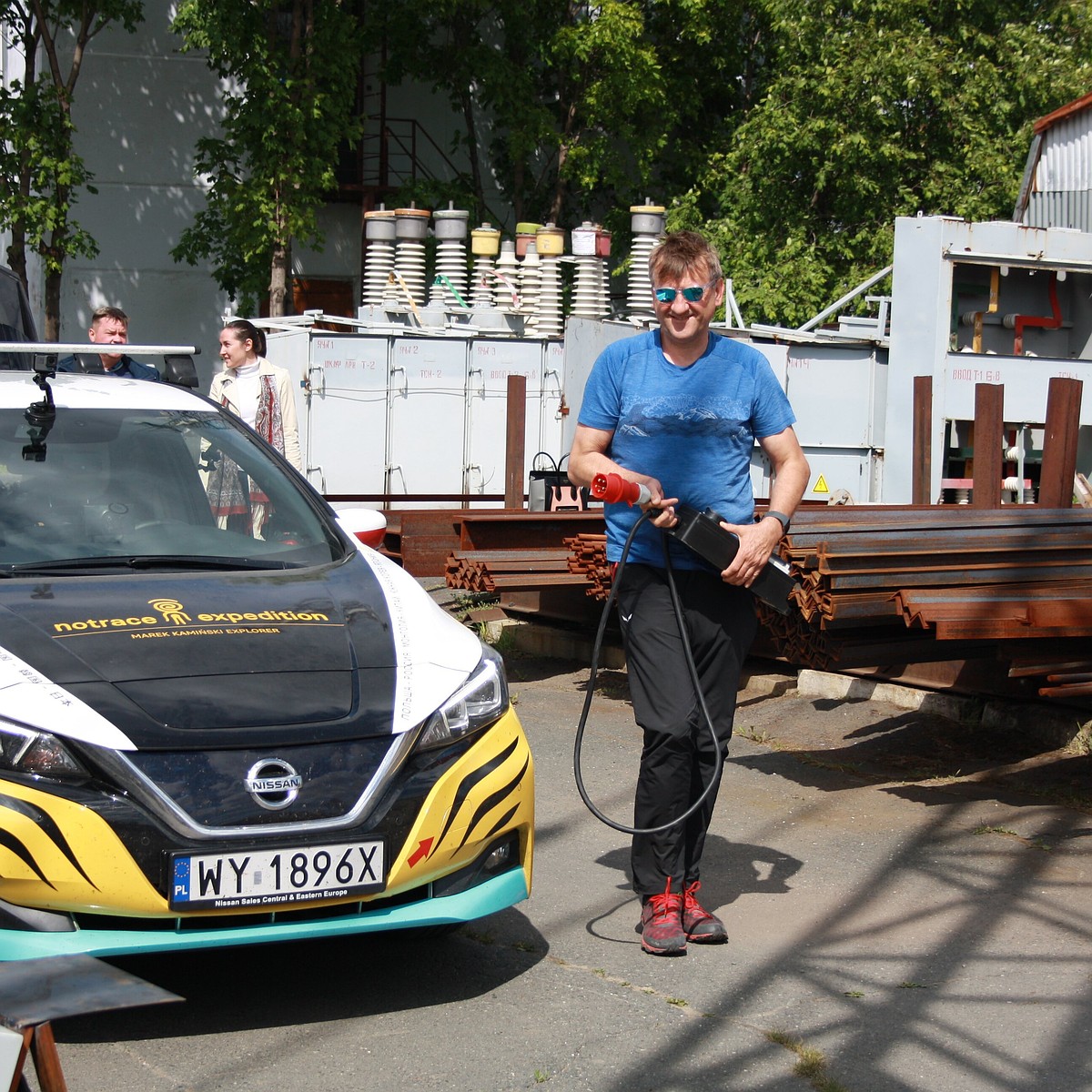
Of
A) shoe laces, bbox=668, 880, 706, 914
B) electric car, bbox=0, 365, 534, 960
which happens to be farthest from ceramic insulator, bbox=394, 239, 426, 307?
shoe laces, bbox=668, 880, 706, 914

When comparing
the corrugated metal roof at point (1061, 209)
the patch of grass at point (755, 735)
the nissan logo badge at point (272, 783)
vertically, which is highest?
the corrugated metal roof at point (1061, 209)

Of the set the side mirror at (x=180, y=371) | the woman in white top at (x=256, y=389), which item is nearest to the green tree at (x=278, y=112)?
the woman in white top at (x=256, y=389)

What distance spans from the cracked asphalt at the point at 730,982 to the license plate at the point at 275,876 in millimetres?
406

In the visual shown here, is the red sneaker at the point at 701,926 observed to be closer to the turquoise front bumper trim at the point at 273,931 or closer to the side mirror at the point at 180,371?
the turquoise front bumper trim at the point at 273,931

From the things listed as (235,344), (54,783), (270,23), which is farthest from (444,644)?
(270,23)

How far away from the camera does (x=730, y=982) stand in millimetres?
4426

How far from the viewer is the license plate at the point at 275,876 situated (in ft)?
12.1

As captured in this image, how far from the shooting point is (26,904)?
3635 mm

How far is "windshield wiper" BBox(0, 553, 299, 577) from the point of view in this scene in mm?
4594

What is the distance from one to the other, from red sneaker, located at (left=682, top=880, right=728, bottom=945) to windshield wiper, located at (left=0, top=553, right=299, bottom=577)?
A: 1610 millimetres

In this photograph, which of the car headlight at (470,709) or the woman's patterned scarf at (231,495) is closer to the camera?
the car headlight at (470,709)

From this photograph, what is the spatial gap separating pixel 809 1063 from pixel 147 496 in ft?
9.05

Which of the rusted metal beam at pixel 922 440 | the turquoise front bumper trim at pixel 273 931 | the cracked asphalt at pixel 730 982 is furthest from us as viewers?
the rusted metal beam at pixel 922 440

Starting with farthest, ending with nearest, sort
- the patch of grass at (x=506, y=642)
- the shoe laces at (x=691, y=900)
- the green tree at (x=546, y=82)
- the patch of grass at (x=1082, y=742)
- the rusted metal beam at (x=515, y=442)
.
Result: the green tree at (x=546, y=82) < the rusted metal beam at (x=515, y=442) < the patch of grass at (x=506, y=642) < the patch of grass at (x=1082, y=742) < the shoe laces at (x=691, y=900)
